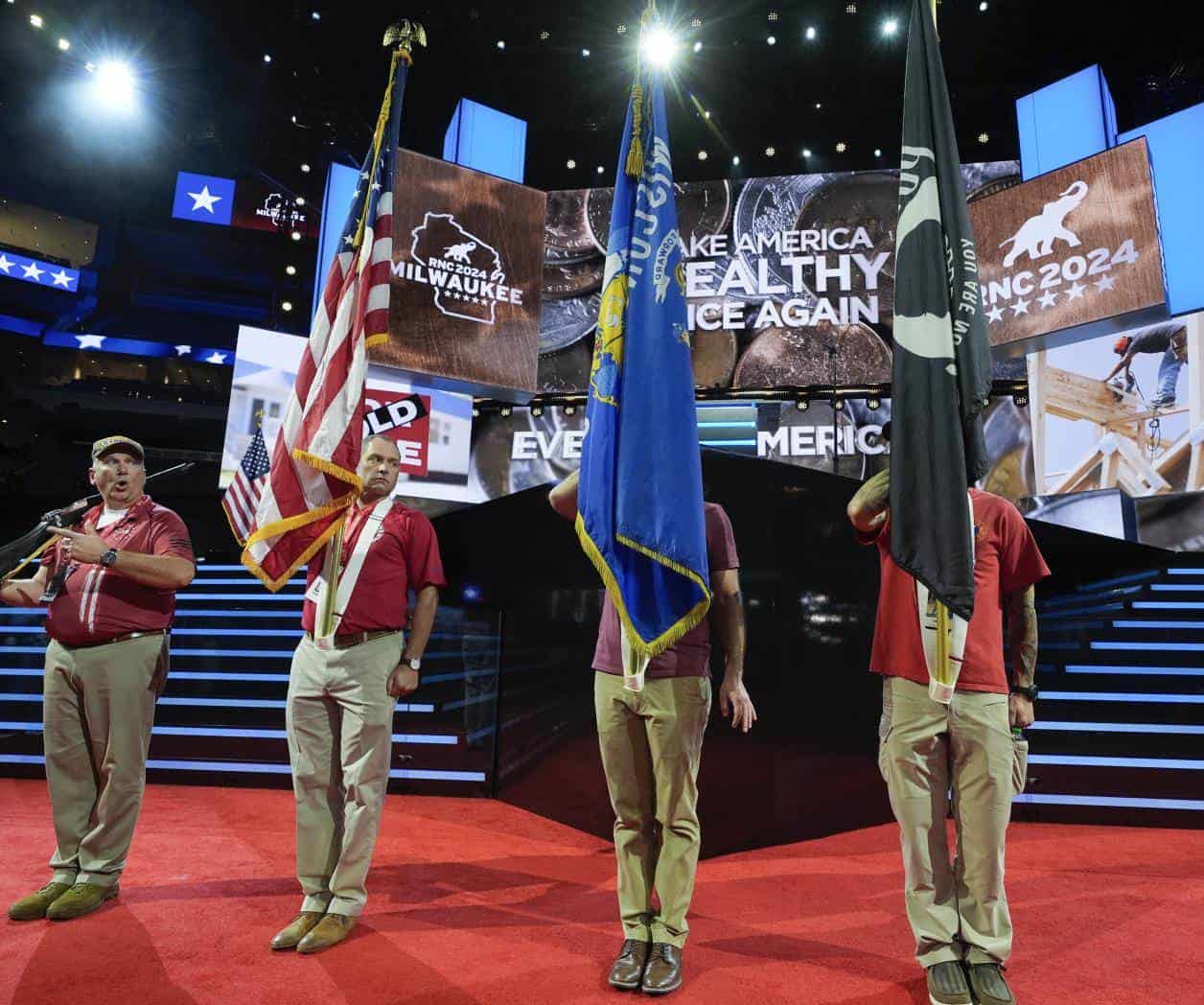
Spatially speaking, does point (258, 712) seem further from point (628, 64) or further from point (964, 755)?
point (628, 64)

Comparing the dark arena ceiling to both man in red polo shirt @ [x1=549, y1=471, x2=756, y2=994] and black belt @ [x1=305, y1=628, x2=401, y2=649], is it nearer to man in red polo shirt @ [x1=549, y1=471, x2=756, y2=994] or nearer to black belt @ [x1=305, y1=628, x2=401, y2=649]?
black belt @ [x1=305, y1=628, x2=401, y2=649]

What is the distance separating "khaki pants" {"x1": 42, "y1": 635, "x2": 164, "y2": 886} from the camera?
337 cm

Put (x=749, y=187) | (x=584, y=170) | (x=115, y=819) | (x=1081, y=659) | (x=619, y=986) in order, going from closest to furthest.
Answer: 1. (x=619, y=986)
2. (x=115, y=819)
3. (x=1081, y=659)
4. (x=749, y=187)
5. (x=584, y=170)

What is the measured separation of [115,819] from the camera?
11.1 feet

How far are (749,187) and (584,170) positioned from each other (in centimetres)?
308

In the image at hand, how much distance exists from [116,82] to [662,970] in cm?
1904

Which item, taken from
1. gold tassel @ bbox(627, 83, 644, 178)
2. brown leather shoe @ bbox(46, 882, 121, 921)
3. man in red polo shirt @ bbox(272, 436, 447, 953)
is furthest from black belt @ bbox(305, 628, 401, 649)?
gold tassel @ bbox(627, 83, 644, 178)

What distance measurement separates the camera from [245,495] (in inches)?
226

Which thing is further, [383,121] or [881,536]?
[383,121]

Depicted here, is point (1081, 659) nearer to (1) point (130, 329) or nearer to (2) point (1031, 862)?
(2) point (1031, 862)

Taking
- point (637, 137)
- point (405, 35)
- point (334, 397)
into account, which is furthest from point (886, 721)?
point (405, 35)

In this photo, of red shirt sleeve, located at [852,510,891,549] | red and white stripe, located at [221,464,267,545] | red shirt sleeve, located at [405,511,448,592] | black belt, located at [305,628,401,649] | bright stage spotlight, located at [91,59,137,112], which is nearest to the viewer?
red shirt sleeve, located at [852,510,891,549]

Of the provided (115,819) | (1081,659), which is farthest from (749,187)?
(115,819)

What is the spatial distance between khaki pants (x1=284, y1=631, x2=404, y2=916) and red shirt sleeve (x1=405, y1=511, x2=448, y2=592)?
1.07 ft
